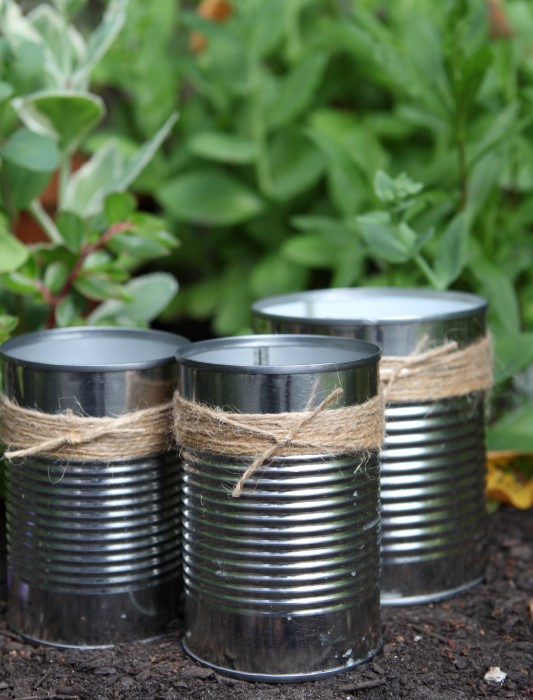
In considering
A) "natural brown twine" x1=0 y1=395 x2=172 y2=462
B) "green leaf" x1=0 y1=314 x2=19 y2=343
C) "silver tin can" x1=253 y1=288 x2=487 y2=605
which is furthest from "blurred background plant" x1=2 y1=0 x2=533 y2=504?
"natural brown twine" x1=0 y1=395 x2=172 y2=462

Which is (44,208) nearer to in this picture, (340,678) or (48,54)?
(48,54)

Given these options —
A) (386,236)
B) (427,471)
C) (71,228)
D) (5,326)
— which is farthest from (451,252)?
(5,326)

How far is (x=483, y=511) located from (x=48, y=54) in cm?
115

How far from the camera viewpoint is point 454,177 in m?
2.23

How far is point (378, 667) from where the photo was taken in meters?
1.37

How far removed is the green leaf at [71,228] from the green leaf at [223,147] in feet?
2.23

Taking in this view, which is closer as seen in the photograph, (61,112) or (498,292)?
(61,112)

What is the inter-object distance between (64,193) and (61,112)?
200mm

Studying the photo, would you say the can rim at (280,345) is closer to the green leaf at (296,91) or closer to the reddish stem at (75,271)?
the reddish stem at (75,271)

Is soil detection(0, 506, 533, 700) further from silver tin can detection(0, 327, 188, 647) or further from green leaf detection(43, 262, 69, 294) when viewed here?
green leaf detection(43, 262, 69, 294)

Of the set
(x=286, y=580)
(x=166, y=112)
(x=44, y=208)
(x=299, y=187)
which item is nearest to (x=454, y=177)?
(x=299, y=187)

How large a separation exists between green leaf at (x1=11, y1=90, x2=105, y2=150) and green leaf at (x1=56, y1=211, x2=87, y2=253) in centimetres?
21

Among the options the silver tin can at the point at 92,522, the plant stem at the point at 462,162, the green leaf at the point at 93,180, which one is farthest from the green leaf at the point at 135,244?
the plant stem at the point at 462,162

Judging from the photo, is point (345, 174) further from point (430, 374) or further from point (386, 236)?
point (430, 374)
